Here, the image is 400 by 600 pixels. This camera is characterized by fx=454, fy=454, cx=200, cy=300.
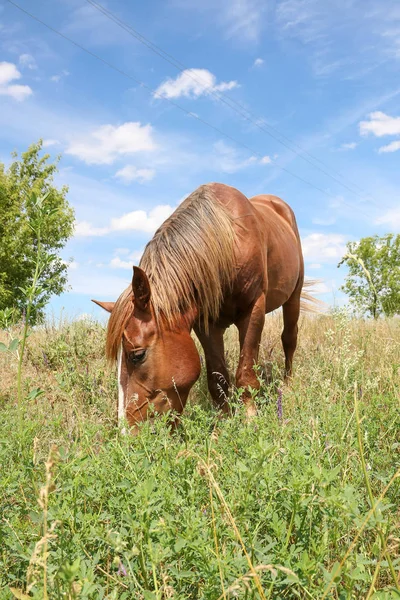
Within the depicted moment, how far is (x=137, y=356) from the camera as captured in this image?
332 centimetres

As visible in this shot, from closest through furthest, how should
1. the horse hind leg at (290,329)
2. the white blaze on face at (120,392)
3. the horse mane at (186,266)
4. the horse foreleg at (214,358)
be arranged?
the white blaze on face at (120,392)
the horse mane at (186,266)
the horse foreleg at (214,358)
the horse hind leg at (290,329)

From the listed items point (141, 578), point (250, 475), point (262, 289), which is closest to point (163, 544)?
Answer: point (141, 578)

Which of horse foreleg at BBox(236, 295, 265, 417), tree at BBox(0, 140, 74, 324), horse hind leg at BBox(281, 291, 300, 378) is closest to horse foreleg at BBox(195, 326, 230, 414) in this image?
horse foreleg at BBox(236, 295, 265, 417)

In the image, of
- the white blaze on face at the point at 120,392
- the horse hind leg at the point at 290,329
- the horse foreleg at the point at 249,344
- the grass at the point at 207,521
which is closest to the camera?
the grass at the point at 207,521

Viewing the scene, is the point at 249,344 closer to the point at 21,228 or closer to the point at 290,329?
the point at 290,329

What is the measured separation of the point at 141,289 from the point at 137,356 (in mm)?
491

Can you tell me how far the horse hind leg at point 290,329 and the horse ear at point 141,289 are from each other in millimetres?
3127

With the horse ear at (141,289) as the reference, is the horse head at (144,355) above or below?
below

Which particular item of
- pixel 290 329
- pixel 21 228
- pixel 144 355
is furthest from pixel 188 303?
pixel 21 228

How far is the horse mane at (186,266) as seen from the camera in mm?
3434

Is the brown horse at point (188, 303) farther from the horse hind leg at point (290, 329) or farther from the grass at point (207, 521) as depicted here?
the horse hind leg at point (290, 329)

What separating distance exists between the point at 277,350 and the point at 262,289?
284 cm

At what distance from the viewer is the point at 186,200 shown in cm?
436

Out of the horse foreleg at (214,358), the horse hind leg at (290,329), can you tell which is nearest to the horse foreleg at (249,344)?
the horse foreleg at (214,358)
